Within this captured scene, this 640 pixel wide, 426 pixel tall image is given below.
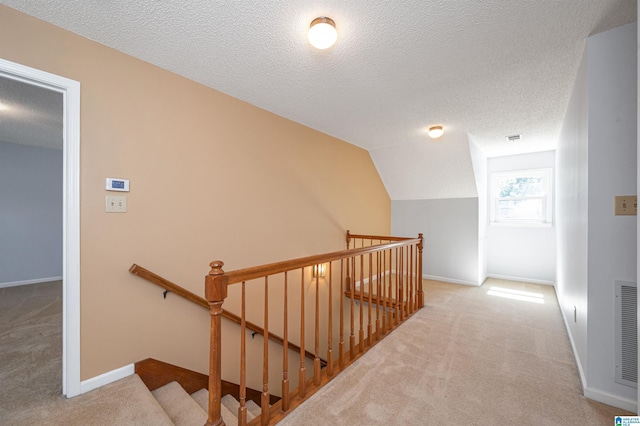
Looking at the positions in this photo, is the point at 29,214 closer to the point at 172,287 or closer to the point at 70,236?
the point at 70,236

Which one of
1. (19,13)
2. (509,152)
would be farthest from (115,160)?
(509,152)

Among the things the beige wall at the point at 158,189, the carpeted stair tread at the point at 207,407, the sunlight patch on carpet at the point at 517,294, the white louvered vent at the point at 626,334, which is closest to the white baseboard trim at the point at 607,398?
the white louvered vent at the point at 626,334

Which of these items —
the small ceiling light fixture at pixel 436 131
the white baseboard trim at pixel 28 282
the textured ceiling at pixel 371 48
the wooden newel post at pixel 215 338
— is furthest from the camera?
Answer: the white baseboard trim at pixel 28 282

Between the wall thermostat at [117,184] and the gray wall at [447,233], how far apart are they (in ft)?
14.7

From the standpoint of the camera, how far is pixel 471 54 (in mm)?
1843

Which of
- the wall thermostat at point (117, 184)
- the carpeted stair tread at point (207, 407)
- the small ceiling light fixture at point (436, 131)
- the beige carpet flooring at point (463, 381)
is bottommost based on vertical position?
the carpeted stair tread at point (207, 407)

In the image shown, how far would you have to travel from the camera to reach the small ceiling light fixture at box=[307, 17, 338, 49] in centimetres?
150

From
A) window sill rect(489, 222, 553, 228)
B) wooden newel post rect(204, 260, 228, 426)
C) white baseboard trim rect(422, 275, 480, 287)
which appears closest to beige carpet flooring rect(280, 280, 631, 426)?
wooden newel post rect(204, 260, 228, 426)

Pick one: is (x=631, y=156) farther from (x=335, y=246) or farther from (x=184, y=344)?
(x=184, y=344)

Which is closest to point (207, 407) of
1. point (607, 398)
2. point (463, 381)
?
point (463, 381)

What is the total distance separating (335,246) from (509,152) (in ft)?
11.4

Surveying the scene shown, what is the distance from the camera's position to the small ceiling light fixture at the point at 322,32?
4.92 ft

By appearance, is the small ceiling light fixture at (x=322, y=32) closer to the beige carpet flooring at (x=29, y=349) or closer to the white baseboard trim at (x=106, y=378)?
the white baseboard trim at (x=106, y=378)

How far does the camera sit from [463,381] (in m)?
1.81
